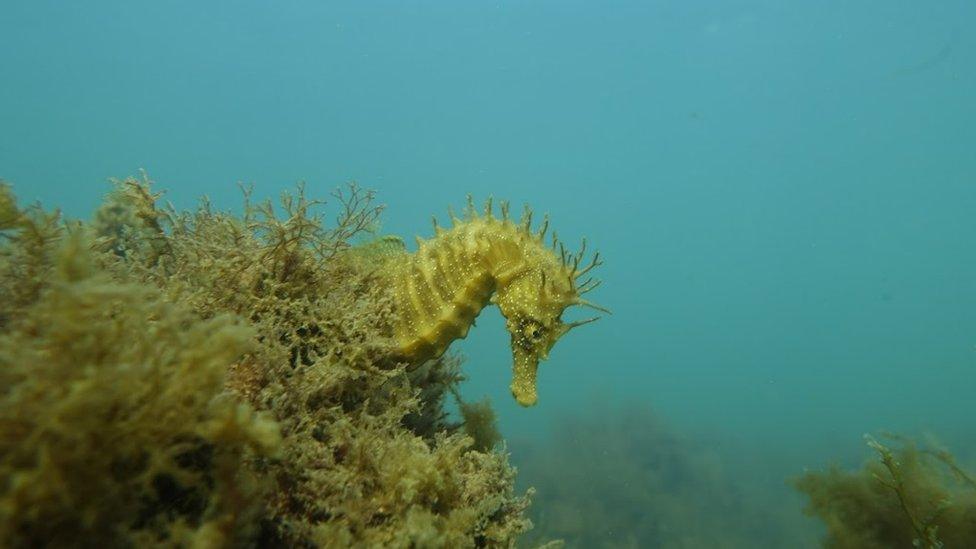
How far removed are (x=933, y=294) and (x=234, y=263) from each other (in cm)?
10922

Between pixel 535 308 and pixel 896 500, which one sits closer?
pixel 535 308

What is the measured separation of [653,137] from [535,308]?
11223 cm

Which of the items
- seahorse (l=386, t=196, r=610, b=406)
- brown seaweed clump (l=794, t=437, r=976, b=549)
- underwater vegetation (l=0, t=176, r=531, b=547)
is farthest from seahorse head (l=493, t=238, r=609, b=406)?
brown seaweed clump (l=794, t=437, r=976, b=549)

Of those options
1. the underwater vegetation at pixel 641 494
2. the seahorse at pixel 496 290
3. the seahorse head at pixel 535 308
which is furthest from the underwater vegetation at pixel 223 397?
the underwater vegetation at pixel 641 494

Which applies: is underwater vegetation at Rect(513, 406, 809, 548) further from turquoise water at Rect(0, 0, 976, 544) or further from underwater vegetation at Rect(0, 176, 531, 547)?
turquoise water at Rect(0, 0, 976, 544)

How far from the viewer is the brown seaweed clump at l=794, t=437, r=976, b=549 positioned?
4.90 metres

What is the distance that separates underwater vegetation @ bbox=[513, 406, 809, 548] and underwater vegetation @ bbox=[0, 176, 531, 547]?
30.5 feet

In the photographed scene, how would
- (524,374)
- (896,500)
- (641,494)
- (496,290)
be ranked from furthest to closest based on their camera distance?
(641,494), (896,500), (496,290), (524,374)

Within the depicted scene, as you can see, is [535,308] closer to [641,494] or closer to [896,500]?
[896,500]

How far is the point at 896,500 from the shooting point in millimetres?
5227

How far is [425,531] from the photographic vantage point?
7.11 feet

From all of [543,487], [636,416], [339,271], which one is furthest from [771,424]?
[339,271]

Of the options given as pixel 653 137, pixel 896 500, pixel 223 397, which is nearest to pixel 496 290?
pixel 223 397

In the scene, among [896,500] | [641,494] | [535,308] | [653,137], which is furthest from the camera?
[653,137]
